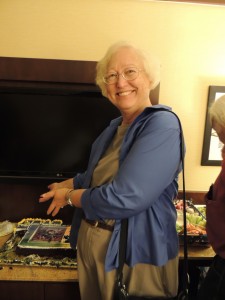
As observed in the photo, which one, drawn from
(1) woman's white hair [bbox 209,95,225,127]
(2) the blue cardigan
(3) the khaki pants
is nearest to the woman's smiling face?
(2) the blue cardigan

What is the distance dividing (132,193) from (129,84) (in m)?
0.37

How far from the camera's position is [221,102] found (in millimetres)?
880

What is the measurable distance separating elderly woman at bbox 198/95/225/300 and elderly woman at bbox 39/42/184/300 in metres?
0.15

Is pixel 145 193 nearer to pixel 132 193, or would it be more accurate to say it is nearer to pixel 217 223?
pixel 132 193

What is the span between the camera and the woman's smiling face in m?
0.88

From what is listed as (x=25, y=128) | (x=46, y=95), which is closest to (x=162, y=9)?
(x=46, y=95)

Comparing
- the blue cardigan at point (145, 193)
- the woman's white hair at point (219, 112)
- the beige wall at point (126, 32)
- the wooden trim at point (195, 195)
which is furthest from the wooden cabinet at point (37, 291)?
the beige wall at point (126, 32)

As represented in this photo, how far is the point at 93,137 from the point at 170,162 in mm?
753

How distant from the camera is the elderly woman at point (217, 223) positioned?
2.91 ft

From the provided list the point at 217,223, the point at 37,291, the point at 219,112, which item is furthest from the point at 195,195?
the point at 37,291

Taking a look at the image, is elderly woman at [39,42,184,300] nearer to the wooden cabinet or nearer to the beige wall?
the wooden cabinet

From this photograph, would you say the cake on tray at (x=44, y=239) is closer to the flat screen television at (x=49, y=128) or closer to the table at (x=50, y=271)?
the table at (x=50, y=271)

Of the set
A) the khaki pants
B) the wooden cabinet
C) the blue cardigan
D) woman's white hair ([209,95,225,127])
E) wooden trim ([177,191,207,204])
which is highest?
woman's white hair ([209,95,225,127])

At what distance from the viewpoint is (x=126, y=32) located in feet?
4.90
